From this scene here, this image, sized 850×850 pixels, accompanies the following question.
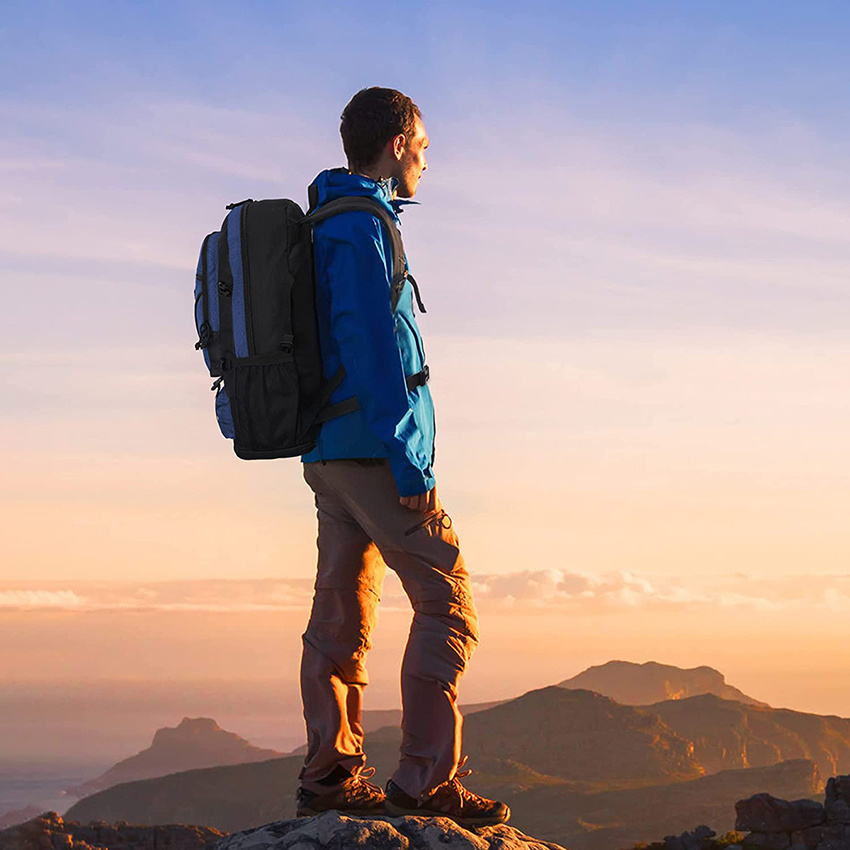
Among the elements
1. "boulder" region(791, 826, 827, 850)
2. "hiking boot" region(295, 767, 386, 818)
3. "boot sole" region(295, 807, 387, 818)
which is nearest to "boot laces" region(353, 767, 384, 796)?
"hiking boot" region(295, 767, 386, 818)

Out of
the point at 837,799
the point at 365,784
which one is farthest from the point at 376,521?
the point at 837,799

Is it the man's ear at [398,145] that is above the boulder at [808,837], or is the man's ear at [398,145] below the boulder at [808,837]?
above

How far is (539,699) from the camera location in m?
146

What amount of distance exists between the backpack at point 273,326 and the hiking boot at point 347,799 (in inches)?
79.4

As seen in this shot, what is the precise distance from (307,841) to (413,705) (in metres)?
0.93

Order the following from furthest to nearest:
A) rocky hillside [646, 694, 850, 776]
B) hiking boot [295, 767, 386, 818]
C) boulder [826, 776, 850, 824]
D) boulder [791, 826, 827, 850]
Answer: rocky hillside [646, 694, 850, 776], boulder [826, 776, 850, 824], boulder [791, 826, 827, 850], hiking boot [295, 767, 386, 818]

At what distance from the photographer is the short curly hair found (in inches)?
261

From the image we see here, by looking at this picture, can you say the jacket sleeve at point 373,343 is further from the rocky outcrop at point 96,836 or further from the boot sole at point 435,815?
the rocky outcrop at point 96,836

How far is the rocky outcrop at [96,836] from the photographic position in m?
50.2

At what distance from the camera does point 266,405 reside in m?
6.36

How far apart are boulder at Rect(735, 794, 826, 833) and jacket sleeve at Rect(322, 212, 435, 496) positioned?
33848mm

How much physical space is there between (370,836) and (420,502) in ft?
5.95

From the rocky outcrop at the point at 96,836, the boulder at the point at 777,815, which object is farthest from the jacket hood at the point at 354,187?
the rocky outcrop at the point at 96,836

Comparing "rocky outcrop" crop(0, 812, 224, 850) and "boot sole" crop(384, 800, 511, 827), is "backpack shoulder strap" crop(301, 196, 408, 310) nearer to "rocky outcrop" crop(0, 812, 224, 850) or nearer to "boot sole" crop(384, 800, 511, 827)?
"boot sole" crop(384, 800, 511, 827)
